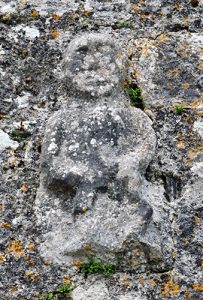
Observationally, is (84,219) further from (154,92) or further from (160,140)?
(154,92)

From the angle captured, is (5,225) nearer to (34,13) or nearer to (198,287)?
(198,287)

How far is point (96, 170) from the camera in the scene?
2441 millimetres

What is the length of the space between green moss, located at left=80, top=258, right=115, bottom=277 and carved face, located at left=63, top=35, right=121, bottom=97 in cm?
67

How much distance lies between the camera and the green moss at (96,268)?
2314 millimetres

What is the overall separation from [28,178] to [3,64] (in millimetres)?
528

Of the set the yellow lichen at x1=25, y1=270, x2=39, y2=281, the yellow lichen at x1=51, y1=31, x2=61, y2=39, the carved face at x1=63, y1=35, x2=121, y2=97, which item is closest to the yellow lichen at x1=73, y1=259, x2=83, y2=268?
the yellow lichen at x1=25, y1=270, x2=39, y2=281

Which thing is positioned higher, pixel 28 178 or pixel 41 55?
pixel 41 55

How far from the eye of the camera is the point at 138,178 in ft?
7.98

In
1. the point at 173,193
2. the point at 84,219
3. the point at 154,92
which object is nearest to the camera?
the point at 84,219

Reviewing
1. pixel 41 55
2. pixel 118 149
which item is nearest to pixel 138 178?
pixel 118 149

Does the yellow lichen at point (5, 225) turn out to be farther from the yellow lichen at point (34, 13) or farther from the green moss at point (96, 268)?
the yellow lichen at point (34, 13)

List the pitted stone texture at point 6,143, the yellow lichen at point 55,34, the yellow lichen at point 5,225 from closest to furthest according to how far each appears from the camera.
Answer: the yellow lichen at point 5,225 < the pitted stone texture at point 6,143 < the yellow lichen at point 55,34

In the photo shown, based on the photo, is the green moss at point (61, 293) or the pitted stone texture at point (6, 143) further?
the pitted stone texture at point (6, 143)

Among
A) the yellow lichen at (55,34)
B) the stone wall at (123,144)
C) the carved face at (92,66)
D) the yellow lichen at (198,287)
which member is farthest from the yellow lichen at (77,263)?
the yellow lichen at (55,34)
